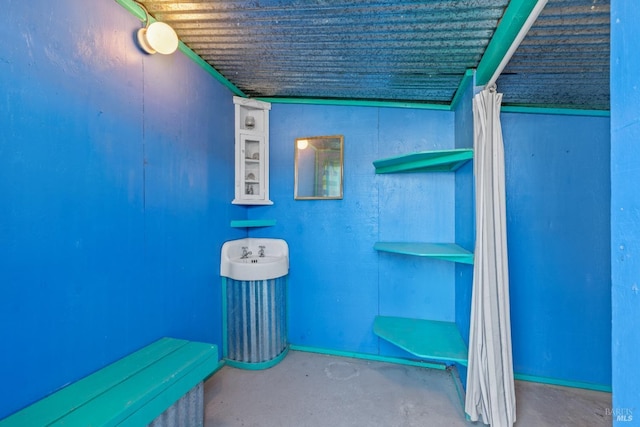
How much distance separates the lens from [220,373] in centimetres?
199

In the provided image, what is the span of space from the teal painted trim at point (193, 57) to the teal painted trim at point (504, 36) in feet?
5.76

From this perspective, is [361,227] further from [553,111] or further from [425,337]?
[553,111]

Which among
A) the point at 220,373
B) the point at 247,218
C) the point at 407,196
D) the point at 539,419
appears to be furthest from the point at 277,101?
the point at 539,419

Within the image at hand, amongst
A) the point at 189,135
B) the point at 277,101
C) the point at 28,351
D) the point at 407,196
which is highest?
the point at 277,101

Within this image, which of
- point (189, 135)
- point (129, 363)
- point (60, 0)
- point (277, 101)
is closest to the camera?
point (60, 0)

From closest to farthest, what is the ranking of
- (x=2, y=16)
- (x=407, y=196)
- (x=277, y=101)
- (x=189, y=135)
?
(x=2, y=16) → (x=189, y=135) → (x=407, y=196) → (x=277, y=101)

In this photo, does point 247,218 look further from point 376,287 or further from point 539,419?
point 539,419

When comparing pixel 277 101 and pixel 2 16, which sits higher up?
pixel 277 101

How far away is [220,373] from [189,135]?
175cm

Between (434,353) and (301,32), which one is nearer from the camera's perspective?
(301,32)

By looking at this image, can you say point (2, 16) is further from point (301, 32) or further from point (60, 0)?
point (301, 32)

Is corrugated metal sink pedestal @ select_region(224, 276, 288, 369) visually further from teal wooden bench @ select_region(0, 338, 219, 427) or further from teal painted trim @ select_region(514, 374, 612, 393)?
teal painted trim @ select_region(514, 374, 612, 393)

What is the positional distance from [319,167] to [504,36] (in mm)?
1442

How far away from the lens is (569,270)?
6.26ft
